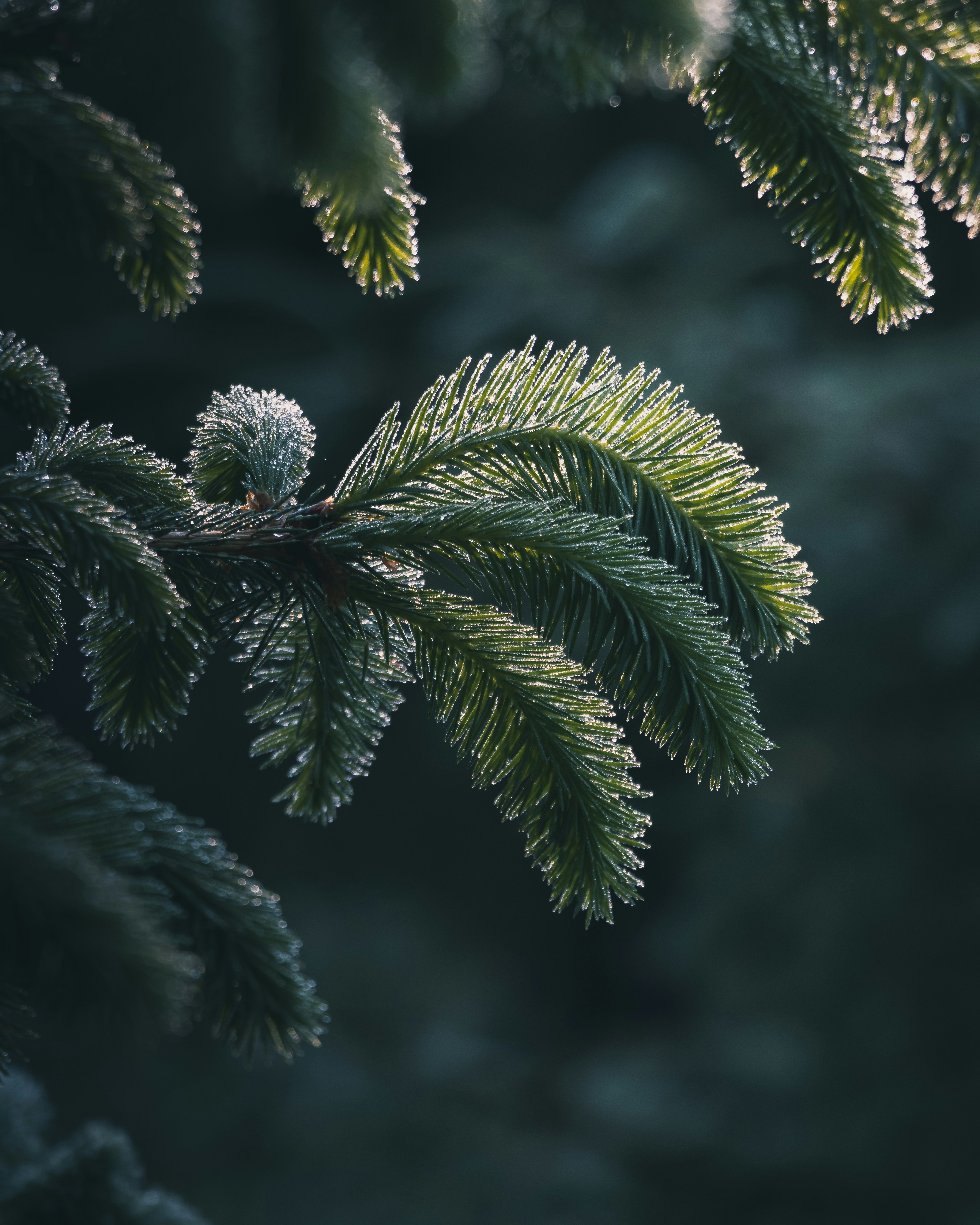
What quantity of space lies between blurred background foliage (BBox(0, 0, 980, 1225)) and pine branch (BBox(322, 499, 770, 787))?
6166 millimetres

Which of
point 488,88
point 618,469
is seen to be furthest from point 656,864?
point 488,88

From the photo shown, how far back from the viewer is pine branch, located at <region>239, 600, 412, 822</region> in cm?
83

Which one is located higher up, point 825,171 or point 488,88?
point 825,171

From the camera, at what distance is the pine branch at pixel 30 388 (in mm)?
909

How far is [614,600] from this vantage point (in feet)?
2.58

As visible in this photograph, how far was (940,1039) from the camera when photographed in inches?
256

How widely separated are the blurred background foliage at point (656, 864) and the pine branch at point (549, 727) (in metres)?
6.14

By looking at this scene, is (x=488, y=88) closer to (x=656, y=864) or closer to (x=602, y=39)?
(x=602, y=39)

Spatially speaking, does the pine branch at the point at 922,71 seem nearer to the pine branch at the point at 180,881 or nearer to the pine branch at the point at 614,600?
the pine branch at the point at 614,600

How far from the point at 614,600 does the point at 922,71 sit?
48cm

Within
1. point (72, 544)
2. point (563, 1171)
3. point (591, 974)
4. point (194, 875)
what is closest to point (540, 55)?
point (72, 544)

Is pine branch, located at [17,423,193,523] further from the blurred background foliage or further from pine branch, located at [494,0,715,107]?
the blurred background foliage

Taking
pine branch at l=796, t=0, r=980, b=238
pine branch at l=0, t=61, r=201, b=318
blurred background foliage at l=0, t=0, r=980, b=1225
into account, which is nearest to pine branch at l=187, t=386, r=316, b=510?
pine branch at l=0, t=61, r=201, b=318

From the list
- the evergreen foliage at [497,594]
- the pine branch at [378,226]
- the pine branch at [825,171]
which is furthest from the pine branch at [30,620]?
the pine branch at [825,171]
